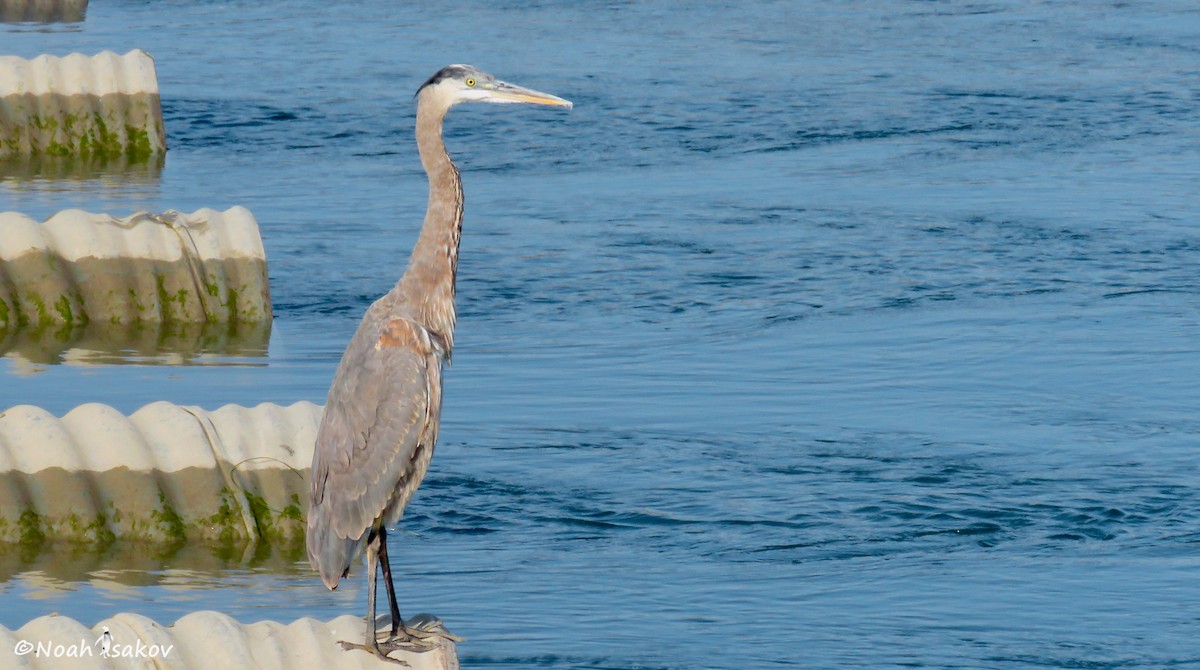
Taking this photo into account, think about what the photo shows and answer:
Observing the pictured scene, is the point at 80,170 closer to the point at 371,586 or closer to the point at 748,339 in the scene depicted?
the point at 748,339

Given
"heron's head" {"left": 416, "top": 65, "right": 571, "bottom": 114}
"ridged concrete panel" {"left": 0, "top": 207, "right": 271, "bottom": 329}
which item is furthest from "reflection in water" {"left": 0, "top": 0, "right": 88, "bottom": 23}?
"heron's head" {"left": 416, "top": 65, "right": 571, "bottom": 114}

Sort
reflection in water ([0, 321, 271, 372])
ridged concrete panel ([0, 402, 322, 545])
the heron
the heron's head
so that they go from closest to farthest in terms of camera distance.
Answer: the heron
the heron's head
ridged concrete panel ([0, 402, 322, 545])
reflection in water ([0, 321, 271, 372])

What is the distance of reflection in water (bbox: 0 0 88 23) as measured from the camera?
92.4 feet

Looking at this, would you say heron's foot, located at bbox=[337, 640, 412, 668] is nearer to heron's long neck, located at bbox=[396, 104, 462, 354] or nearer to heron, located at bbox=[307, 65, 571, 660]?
heron, located at bbox=[307, 65, 571, 660]

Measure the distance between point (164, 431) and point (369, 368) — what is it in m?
2.14

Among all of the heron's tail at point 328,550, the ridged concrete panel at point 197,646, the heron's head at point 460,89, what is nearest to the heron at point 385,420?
the heron's tail at point 328,550

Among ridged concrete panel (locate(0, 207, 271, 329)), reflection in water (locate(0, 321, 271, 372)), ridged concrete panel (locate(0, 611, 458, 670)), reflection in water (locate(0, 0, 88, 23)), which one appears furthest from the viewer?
reflection in water (locate(0, 0, 88, 23))

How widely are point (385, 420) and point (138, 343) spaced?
5.62 m

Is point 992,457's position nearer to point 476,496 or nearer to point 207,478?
point 476,496

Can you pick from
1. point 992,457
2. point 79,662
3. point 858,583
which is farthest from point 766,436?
point 79,662

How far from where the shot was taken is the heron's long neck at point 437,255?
722 centimetres

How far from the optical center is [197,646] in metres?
6.37

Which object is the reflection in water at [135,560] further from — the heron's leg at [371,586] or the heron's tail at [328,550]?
the heron's tail at [328,550]

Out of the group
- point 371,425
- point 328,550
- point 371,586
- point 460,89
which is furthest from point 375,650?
point 460,89
